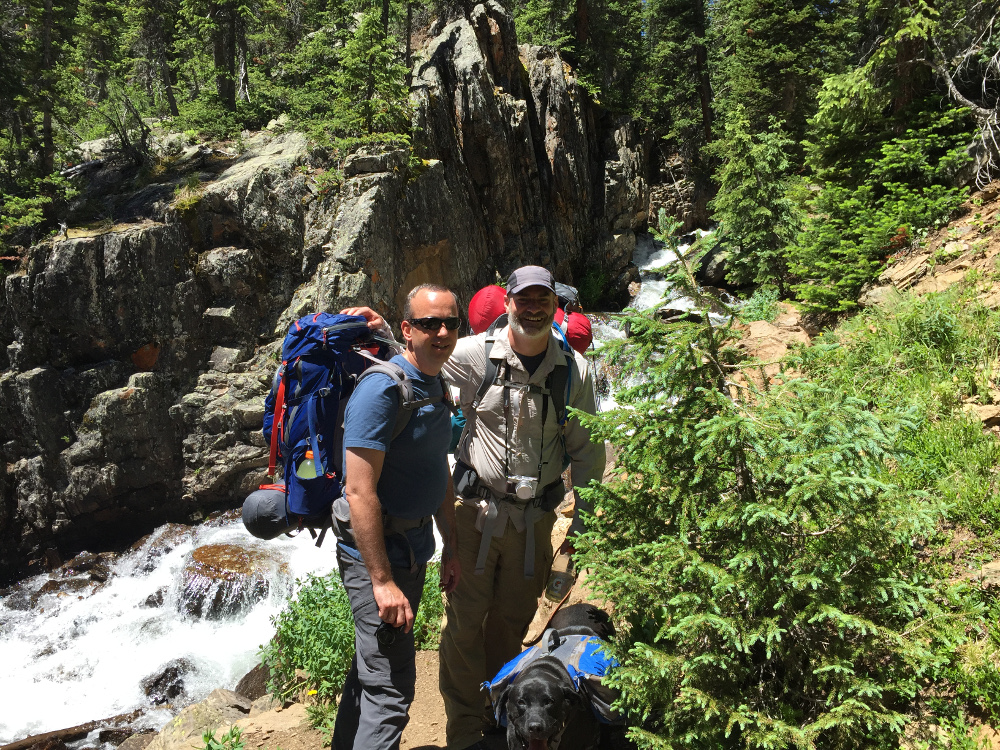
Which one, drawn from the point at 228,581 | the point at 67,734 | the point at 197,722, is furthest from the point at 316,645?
the point at 228,581

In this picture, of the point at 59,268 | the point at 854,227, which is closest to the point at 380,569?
the point at 854,227

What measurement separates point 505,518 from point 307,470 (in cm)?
119

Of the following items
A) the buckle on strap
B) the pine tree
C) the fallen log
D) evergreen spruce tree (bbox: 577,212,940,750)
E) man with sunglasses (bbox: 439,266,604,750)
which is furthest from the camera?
the pine tree

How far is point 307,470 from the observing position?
2939 millimetres

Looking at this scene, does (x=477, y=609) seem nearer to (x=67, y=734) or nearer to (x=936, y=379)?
(x=936, y=379)

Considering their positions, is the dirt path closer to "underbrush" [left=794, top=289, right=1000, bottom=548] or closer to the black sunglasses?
the black sunglasses

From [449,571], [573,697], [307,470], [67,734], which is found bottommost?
[67,734]

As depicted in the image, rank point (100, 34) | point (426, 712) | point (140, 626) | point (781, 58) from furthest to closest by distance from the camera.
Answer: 1. point (781, 58)
2. point (100, 34)
3. point (140, 626)
4. point (426, 712)

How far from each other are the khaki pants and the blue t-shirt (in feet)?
1.96

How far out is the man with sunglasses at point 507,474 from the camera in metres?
3.28

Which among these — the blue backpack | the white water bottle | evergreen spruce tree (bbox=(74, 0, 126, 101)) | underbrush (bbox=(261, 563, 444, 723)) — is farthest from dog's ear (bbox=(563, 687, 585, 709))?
evergreen spruce tree (bbox=(74, 0, 126, 101))

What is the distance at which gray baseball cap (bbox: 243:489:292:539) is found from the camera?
307 centimetres

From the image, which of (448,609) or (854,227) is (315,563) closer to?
(448,609)

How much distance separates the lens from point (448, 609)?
3691 millimetres
